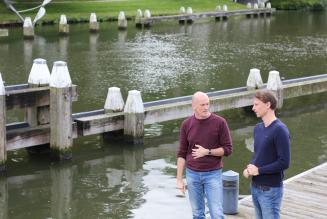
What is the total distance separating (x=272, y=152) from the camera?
7.70 m

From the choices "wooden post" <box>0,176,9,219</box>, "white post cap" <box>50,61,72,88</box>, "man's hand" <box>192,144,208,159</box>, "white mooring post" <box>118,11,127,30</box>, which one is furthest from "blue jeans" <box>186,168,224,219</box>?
"white mooring post" <box>118,11,127,30</box>

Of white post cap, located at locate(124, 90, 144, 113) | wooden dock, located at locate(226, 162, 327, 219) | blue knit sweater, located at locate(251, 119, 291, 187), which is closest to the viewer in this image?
blue knit sweater, located at locate(251, 119, 291, 187)

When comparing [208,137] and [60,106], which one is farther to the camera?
[60,106]

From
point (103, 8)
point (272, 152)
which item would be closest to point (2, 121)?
point (272, 152)

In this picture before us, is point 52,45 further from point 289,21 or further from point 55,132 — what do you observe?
point 289,21

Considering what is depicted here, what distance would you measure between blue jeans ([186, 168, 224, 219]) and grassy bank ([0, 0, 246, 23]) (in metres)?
38.7

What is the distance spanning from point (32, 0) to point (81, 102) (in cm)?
3364

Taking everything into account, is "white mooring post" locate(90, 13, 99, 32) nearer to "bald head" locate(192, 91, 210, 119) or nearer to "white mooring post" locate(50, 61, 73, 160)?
"white mooring post" locate(50, 61, 73, 160)

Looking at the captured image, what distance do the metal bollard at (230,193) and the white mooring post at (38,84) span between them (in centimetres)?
631

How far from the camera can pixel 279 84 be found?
20859 millimetres

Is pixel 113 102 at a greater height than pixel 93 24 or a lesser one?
lesser

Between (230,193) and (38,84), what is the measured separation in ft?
22.1

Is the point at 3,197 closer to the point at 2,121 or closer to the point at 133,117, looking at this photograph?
the point at 2,121

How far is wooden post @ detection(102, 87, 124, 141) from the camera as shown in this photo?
55.3 feet
